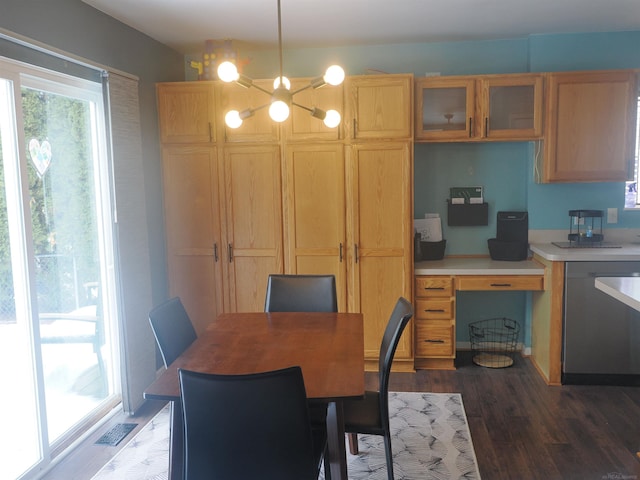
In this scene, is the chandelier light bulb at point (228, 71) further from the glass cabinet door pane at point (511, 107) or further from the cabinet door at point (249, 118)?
the glass cabinet door pane at point (511, 107)

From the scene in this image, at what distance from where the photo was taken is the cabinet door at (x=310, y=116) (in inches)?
148

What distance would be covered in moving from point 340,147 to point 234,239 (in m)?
1.05

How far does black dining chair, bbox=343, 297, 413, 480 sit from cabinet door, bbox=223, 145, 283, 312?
1660 mm

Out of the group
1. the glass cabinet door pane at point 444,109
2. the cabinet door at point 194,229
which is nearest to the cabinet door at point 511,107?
the glass cabinet door pane at point 444,109

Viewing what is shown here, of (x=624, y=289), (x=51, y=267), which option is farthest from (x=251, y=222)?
(x=624, y=289)

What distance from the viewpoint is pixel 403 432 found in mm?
3045

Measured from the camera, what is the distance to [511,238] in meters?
4.14

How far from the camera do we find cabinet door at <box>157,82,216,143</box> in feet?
12.7

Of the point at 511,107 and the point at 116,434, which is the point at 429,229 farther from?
Result: the point at 116,434

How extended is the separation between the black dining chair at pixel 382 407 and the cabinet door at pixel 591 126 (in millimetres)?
2097

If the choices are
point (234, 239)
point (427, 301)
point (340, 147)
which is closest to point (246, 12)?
point (340, 147)

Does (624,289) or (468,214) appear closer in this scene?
(624,289)

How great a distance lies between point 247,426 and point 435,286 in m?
2.46

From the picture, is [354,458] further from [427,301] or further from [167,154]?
[167,154]
